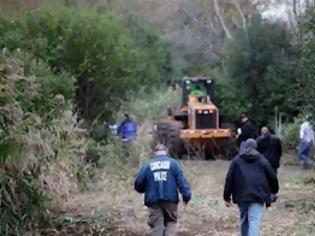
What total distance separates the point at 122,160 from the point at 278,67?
35.7ft

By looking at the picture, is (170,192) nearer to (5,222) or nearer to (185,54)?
(5,222)

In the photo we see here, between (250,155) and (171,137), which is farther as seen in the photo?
(171,137)

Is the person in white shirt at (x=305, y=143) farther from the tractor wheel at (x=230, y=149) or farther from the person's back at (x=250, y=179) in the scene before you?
the person's back at (x=250, y=179)

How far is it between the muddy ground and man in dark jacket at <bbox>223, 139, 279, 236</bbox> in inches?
75.5

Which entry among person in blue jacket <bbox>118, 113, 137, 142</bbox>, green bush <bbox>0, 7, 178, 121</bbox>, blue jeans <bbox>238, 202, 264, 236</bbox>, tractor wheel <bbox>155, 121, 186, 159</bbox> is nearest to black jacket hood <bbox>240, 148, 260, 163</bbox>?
blue jeans <bbox>238, 202, 264, 236</bbox>

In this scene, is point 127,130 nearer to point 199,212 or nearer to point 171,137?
point 171,137

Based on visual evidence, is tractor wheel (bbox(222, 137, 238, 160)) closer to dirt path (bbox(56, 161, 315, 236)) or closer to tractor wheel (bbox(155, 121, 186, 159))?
tractor wheel (bbox(155, 121, 186, 159))

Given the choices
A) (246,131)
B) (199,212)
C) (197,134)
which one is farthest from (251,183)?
(197,134)

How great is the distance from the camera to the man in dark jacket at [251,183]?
11.4 metres

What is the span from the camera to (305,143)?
24656 mm

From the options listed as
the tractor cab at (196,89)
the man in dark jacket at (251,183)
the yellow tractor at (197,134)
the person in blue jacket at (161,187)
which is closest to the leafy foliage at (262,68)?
the tractor cab at (196,89)

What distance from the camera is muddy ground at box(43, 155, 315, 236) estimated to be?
1373cm

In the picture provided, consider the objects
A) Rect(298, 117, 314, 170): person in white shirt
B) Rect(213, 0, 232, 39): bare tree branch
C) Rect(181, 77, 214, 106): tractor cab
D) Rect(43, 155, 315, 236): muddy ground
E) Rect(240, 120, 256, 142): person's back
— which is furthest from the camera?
Rect(213, 0, 232, 39): bare tree branch

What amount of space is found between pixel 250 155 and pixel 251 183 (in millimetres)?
393
